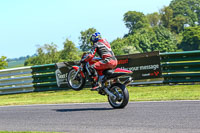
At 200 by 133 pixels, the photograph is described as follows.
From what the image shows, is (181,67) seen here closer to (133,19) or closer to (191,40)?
(191,40)

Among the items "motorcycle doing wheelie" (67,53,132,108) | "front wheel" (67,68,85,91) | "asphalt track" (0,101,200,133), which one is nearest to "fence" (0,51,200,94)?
"asphalt track" (0,101,200,133)

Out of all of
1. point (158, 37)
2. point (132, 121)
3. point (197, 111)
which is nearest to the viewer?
point (132, 121)

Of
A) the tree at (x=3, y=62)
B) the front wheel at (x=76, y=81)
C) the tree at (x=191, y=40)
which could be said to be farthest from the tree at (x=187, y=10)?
the front wheel at (x=76, y=81)

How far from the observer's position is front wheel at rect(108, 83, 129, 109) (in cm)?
920

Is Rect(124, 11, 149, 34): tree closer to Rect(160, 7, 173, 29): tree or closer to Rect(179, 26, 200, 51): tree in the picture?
Rect(160, 7, 173, 29): tree

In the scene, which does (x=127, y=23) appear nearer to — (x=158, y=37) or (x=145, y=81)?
(x=158, y=37)

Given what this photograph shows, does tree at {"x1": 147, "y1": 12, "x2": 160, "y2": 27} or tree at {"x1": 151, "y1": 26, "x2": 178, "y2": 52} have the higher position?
tree at {"x1": 147, "y1": 12, "x2": 160, "y2": 27}

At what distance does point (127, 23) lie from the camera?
15138 centimetres

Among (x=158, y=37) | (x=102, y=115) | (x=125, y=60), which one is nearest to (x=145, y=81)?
(x=125, y=60)

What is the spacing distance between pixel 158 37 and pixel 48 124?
95.2 m

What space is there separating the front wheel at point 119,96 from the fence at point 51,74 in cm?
661

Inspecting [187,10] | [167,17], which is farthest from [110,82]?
[187,10]

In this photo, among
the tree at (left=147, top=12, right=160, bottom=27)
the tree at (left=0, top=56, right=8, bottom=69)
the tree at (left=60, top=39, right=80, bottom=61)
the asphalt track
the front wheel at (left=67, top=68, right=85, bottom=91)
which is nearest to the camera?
the asphalt track

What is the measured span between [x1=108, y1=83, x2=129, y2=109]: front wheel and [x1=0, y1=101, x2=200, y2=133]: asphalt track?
21 cm
